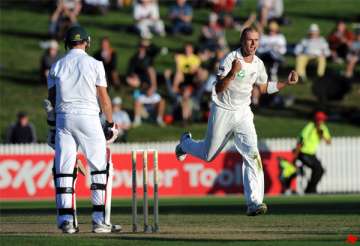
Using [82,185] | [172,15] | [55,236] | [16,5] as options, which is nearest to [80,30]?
[55,236]

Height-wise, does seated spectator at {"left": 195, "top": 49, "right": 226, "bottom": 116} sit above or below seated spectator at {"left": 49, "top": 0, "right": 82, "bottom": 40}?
below

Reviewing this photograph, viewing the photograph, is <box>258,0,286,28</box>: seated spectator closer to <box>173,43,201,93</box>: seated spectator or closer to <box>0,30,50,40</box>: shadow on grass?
<box>173,43,201,93</box>: seated spectator

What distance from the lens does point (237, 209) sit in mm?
20188

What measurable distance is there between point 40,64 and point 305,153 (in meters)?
11.7

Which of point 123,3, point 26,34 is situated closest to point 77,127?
point 26,34

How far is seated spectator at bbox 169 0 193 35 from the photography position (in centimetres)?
4119

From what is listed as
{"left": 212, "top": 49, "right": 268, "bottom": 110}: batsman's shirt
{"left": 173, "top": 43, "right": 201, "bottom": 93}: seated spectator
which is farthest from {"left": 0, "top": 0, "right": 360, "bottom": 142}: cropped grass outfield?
{"left": 212, "top": 49, "right": 268, "bottom": 110}: batsman's shirt

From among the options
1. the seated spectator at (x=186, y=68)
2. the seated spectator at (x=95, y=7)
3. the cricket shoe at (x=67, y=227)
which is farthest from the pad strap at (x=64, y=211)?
the seated spectator at (x=95, y=7)

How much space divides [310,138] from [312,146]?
29cm

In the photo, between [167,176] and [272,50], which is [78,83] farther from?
[272,50]

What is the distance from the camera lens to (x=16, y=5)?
44875 mm

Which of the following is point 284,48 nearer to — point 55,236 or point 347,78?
point 347,78

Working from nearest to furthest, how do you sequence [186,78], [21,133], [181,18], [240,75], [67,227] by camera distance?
[67,227] → [240,75] → [21,133] → [186,78] → [181,18]

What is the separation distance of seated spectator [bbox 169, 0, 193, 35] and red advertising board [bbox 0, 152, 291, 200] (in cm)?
1150
